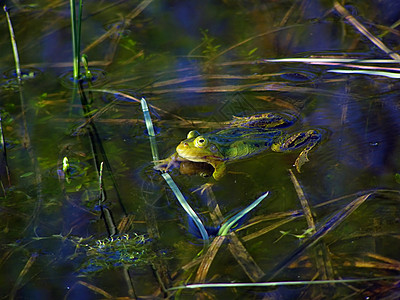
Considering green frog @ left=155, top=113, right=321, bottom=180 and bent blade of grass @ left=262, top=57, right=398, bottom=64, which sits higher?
bent blade of grass @ left=262, top=57, right=398, bottom=64

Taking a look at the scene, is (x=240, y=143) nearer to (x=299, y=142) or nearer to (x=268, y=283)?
(x=299, y=142)

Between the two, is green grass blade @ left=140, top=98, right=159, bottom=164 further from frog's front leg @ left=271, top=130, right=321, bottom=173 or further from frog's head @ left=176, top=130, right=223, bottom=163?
frog's front leg @ left=271, top=130, right=321, bottom=173

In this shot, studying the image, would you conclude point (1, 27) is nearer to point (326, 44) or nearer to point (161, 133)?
point (161, 133)

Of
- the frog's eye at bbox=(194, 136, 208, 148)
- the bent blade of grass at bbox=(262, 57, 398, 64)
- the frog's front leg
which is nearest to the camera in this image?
the frog's eye at bbox=(194, 136, 208, 148)

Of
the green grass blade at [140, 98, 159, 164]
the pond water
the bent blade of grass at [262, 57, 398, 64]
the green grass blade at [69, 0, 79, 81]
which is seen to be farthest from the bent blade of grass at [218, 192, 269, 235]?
the green grass blade at [69, 0, 79, 81]

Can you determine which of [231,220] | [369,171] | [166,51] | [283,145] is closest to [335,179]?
[369,171]

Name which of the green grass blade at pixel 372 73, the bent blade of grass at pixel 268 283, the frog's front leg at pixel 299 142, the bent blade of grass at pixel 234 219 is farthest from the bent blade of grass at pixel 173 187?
the green grass blade at pixel 372 73
